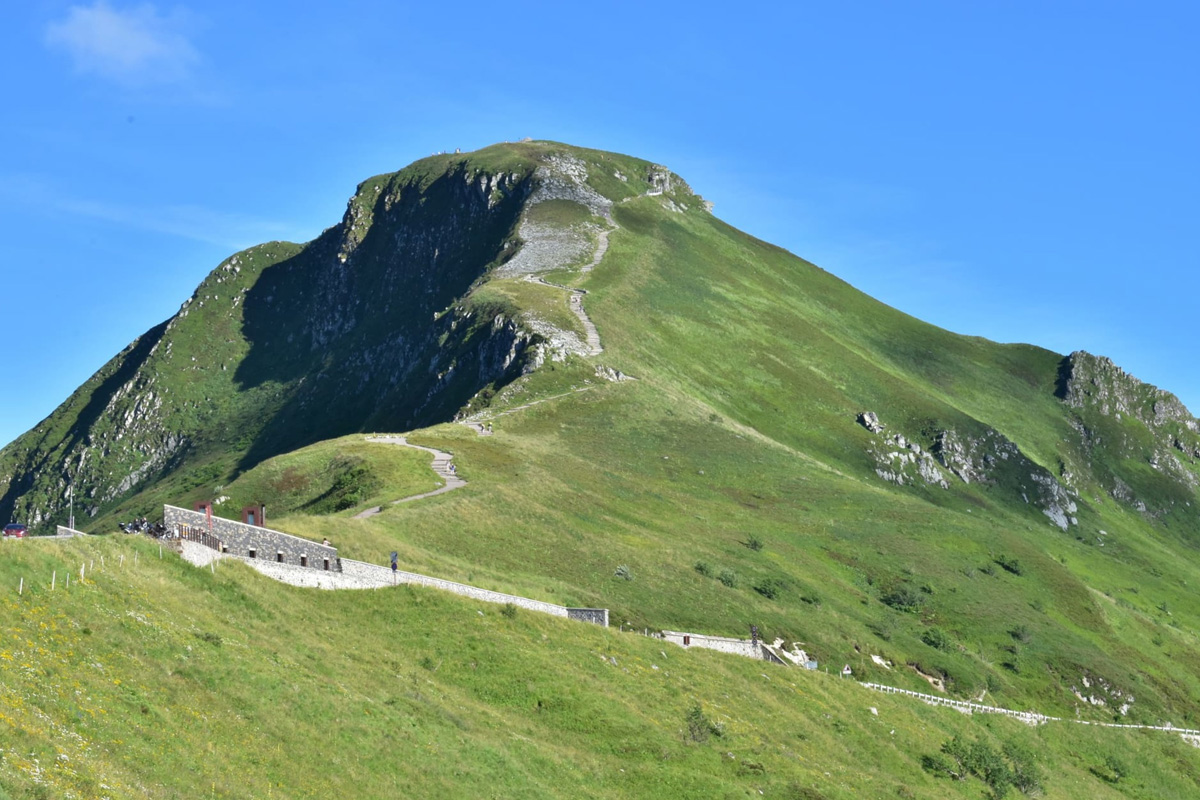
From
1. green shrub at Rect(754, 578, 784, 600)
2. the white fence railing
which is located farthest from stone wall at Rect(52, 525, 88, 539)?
green shrub at Rect(754, 578, 784, 600)

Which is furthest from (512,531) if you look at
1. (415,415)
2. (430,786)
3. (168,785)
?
(415,415)

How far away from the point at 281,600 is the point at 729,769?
18.9 meters

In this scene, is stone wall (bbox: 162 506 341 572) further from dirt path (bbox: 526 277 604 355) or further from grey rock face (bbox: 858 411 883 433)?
grey rock face (bbox: 858 411 883 433)

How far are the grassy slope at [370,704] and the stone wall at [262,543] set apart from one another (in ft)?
7.27

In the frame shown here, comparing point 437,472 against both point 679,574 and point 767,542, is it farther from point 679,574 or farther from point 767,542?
point 767,542

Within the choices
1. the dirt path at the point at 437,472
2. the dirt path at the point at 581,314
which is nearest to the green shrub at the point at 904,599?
the dirt path at the point at 437,472

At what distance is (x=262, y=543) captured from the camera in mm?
53188

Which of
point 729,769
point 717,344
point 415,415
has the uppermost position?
point 717,344

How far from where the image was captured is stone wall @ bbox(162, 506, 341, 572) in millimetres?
50531

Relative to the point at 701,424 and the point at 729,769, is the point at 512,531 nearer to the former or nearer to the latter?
the point at 729,769

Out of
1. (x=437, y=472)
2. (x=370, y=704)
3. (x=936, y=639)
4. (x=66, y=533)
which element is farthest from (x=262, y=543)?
(x=936, y=639)

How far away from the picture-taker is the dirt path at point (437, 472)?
3283 inches

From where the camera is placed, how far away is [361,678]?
43875mm

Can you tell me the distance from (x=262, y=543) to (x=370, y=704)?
568 inches
